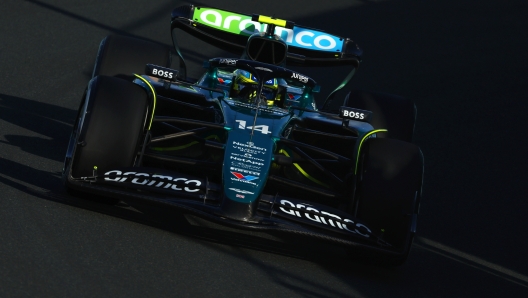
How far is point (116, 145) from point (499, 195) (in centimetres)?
449

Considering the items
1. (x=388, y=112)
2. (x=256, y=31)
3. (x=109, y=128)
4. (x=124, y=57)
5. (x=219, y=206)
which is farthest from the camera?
(x=256, y=31)

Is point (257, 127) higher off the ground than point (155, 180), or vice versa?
point (257, 127)

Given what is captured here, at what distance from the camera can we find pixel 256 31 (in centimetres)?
1012

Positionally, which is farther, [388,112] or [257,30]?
[257,30]

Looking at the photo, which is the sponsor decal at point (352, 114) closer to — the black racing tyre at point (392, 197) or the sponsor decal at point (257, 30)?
the black racing tyre at point (392, 197)

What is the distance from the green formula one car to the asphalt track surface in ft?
0.91

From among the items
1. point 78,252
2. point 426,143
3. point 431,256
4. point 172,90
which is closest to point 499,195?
point 426,143

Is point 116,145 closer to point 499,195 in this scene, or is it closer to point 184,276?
point 184,276

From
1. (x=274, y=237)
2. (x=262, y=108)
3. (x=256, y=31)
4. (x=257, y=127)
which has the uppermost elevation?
(x=256, y=31)

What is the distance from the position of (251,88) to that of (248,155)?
147 cm

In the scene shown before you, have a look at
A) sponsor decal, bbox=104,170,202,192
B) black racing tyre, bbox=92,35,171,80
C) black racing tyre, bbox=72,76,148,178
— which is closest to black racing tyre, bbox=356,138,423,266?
sponsor decal, bbox=104,170,202,192

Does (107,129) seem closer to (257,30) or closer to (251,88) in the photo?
(251,88)

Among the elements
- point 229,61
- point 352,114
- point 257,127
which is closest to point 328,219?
point 257,127

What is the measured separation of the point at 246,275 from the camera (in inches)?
258
